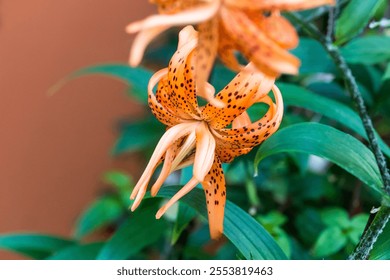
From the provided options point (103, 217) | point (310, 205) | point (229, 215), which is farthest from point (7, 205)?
point (229, 215)

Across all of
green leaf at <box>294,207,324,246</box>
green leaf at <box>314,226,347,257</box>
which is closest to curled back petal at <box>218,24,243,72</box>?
green leaf at <box>314,226,347,257</box>

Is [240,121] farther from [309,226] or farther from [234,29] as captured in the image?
[309,226]

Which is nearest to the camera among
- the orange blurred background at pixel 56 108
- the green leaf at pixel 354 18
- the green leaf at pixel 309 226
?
the green leaf at pixel 354 18

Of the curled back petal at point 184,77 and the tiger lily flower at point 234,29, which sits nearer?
the tiger lily flower at point 234,29

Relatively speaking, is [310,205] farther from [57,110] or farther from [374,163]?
[57,110]

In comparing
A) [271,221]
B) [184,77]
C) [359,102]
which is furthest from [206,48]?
[271,221]

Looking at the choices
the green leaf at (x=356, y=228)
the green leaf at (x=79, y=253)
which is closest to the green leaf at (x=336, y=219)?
the green leaf at (x=356, y=228)

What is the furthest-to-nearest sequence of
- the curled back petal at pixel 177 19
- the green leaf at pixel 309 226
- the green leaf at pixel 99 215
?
the green leaf at pixel 99 215
the green leaf at pixel 309 226
the curled back petal at pixel 177 19

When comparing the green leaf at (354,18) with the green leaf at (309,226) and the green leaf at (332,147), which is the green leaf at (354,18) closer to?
the green leaf at (332,147)
